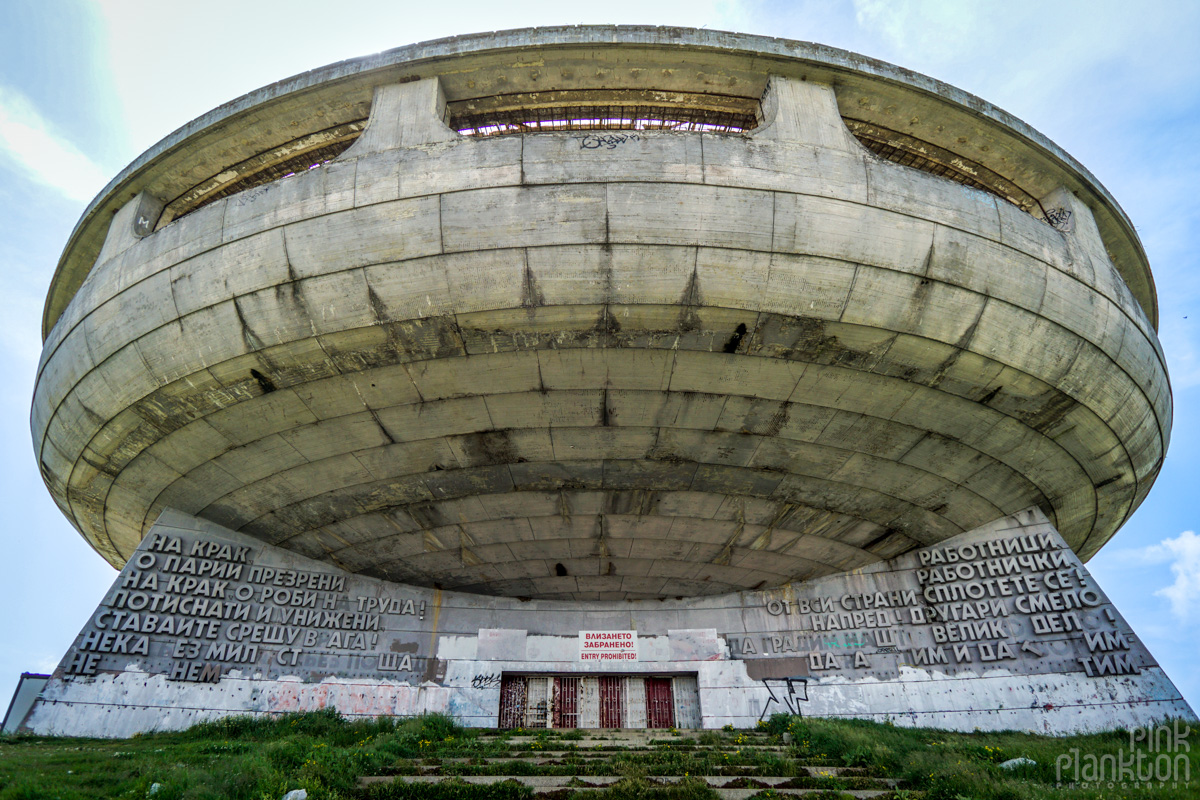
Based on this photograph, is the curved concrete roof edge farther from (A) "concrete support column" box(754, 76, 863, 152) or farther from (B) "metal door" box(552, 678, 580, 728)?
(B) "metal door" box(552, 678, 580, 728)

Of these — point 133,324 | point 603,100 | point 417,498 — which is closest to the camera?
point 133,324

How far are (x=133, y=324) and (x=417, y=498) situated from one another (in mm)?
6512

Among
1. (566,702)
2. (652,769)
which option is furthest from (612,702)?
(652,769)

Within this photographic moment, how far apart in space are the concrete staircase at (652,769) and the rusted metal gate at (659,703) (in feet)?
15.7

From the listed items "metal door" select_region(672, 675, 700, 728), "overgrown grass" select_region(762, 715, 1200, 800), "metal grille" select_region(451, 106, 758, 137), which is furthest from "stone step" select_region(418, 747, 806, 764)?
"metal grille" select_region(451, 106, 758, 137)

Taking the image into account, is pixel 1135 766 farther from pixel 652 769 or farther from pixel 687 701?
pixel 687 701

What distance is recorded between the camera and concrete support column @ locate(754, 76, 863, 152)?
1155 cm

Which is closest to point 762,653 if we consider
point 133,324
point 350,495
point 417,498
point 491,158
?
point 417,498

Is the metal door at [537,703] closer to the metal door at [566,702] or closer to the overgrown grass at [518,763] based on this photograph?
the metal door at [566,702]

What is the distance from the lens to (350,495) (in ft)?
46.5

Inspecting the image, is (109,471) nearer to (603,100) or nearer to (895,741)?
(603,100)

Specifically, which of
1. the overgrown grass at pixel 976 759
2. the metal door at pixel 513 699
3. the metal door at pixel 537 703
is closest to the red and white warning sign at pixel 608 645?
the metal door at pixel 537 703

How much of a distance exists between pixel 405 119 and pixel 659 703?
15625mm

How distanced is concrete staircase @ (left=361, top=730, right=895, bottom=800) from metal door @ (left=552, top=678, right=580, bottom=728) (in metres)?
4.90
